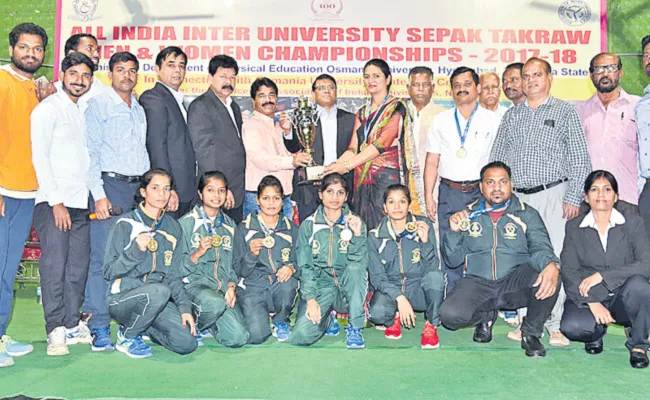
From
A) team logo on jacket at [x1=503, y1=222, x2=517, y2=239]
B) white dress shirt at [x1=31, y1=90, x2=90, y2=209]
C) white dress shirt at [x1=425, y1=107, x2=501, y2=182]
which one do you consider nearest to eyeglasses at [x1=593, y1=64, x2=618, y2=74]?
white dress shirt at [x1=425, y1=107, x2=501, y2=182]

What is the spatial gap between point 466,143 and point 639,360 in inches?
77.1

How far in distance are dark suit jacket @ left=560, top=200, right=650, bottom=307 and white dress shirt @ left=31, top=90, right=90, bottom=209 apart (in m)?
3.23

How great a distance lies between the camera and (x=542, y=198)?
14.1 ft

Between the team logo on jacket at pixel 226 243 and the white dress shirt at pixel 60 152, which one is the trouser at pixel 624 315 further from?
the white dress shirt at pixel 60 152

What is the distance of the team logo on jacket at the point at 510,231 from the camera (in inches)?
164

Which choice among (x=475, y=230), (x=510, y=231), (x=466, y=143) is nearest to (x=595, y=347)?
(x=510, y=231)

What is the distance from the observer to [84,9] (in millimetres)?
6449

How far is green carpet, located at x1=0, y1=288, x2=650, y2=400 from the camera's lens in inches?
121

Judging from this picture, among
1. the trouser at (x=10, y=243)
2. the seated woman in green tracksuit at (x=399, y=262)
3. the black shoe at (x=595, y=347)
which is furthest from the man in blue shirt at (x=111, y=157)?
the black shoe at (x=595, y=347)

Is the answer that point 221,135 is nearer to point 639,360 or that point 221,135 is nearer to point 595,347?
point 595,347

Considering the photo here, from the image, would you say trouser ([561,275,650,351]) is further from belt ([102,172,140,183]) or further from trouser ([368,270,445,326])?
belt ([102,172,140,183])

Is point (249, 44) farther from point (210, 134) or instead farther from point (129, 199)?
point (129, 199)

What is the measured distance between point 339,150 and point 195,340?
1.95 m

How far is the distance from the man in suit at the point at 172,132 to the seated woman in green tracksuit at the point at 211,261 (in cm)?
25
